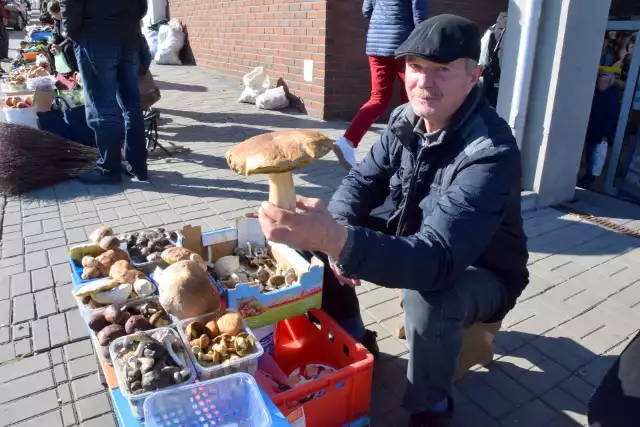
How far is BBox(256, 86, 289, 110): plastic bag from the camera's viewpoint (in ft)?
26.4

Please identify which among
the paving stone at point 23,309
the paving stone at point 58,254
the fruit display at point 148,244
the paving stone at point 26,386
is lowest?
the paving stone at point 26,386

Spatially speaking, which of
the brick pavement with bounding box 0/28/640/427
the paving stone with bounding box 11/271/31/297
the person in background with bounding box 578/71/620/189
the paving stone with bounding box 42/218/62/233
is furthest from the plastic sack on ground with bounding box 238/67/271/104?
the paving stone with bounding box 11/271/31/297

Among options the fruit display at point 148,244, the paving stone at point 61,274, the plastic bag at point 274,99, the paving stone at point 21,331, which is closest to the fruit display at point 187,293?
the fruit display at point 148,244

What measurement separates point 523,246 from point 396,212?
58 cm

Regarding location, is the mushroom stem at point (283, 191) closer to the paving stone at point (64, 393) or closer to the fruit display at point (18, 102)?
the paving stone at point (64, 393)

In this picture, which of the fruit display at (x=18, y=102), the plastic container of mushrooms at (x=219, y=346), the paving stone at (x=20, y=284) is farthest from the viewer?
the fruit display at (x=18, y=102)

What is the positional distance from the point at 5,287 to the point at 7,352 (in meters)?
0.73

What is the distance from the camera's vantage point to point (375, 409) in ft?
7.77

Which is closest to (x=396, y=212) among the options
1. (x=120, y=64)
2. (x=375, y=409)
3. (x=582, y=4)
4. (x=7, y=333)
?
(x=375, y=409)

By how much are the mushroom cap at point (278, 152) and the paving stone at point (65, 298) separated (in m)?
1.88

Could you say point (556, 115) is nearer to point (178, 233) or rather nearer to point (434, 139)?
point (434, 139)

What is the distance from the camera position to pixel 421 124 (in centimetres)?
222

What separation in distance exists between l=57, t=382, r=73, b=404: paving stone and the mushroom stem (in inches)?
59.4

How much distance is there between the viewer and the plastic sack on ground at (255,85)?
8.53 metres
